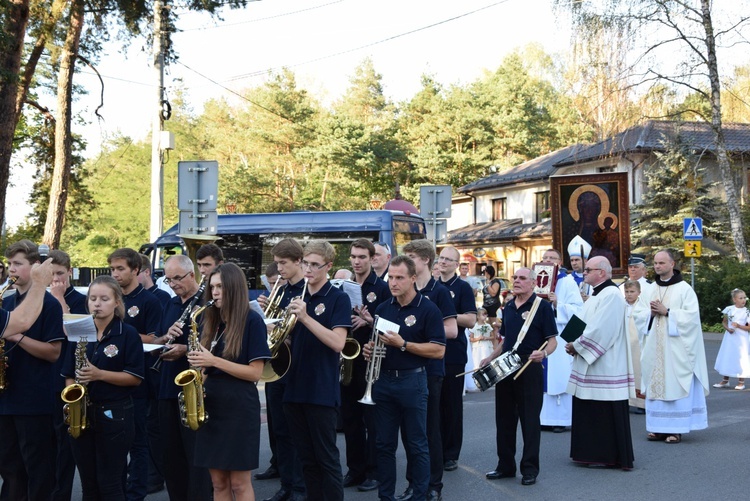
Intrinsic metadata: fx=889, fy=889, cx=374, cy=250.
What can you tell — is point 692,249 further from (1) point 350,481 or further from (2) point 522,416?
(1) point 350,481

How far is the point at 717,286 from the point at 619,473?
852 inches

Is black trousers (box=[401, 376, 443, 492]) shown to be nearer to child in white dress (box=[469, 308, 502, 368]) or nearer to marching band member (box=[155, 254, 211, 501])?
marching band member (box=[155, 254, 211, 501])

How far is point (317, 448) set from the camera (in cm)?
627

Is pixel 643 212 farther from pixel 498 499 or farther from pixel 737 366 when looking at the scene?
pixel 498 499

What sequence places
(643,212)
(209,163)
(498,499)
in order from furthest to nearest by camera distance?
1. (643,212)
2. (209,163)
3. (498,499)

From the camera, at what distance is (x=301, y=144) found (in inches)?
2088

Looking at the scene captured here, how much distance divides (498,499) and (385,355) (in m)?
1.76

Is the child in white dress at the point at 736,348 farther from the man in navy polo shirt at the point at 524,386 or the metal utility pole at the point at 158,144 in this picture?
the metal utility pole at the point at 158,144

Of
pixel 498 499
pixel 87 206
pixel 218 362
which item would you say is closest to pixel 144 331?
pixel 218 362

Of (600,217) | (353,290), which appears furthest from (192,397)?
(600,217)

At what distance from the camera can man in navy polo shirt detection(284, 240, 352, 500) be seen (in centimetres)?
625

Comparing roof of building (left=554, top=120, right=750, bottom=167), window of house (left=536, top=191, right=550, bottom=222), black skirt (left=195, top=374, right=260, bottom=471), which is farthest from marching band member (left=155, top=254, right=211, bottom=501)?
window of house (left=536, top=191, right=550, bottom=222)

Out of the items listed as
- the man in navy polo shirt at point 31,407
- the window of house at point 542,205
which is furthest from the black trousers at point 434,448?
the window of house at point 542,205

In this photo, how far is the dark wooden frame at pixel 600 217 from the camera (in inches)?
549
